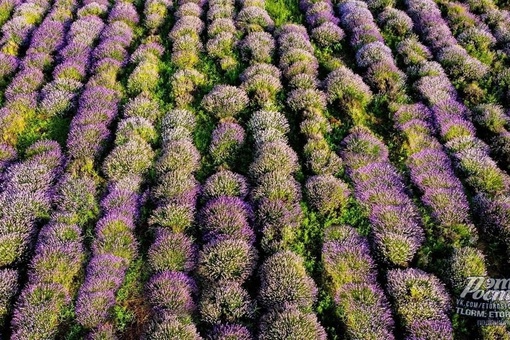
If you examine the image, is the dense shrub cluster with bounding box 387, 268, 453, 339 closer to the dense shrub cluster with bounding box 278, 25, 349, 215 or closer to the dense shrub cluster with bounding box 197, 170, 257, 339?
the dense shrub cluster with bounding box 278, 25, 349, 215

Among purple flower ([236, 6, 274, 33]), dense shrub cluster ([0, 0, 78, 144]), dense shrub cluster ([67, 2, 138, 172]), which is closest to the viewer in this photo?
dense shrub cluster ([67, 2, 138, 172])

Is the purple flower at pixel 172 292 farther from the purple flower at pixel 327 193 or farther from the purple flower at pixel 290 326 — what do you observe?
the purple flower at pixel 327 193

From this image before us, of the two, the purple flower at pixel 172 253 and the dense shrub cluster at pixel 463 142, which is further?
the dense shrub cluster at pixel 463 142

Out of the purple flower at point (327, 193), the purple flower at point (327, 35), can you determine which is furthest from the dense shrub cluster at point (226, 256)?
the purple flower at point (327, 35)

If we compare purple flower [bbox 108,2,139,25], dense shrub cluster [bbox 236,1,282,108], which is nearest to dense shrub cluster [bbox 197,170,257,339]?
dense shrub cluster [bbox 236,1,282,108]

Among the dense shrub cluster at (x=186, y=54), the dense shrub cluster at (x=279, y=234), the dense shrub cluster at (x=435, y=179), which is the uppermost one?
the dense shrub cluster at (x=435, y=179)

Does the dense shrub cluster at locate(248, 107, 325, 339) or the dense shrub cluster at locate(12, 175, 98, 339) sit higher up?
the dense shrub cluster at locate(248, 107, 325, 339)
